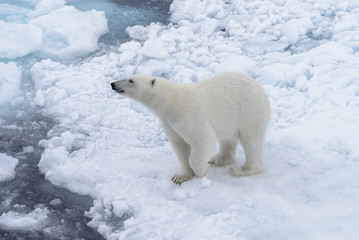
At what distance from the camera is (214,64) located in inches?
232

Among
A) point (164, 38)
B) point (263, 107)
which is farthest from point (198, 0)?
point (263, 107)

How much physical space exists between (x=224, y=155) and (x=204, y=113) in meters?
0.69

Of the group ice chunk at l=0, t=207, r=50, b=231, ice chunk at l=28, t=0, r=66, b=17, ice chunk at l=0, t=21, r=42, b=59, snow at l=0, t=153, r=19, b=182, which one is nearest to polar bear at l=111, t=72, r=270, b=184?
ice chunk at l=0, t=207, r=50, b=231

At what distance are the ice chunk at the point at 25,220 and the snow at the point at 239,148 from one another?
0.10ft

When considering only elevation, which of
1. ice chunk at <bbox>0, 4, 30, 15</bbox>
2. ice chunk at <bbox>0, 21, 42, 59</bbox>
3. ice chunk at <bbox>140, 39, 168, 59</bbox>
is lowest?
ice chunk at <bbox>0, 4, 30, 15</bbox>

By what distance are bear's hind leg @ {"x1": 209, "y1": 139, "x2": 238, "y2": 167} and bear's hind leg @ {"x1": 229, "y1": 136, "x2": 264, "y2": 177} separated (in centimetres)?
17

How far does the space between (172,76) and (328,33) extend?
101 inches

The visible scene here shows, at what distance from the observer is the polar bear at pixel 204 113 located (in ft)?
11.8

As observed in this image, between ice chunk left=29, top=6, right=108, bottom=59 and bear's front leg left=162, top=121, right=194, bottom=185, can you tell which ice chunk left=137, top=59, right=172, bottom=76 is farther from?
bear's front leg left=162, top=121, right=194, bottom=185

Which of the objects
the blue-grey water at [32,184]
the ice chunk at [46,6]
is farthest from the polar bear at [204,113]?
the ice chunk at [46,6]

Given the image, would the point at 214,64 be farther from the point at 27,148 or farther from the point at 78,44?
the point at 27,148

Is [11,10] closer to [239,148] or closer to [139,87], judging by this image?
[139,87]

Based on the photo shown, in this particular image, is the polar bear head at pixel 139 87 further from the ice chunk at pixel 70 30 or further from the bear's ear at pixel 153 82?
the ice chunk at pixel 70 30

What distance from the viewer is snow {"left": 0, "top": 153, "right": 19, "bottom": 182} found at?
13.6 ft
